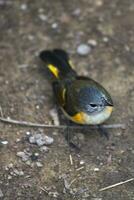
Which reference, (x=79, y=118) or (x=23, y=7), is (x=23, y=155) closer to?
(x=79, y=118)

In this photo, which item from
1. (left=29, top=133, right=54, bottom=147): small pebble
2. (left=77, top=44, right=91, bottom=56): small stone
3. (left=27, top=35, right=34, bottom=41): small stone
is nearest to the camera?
(left=29, top=133, right=54, bottom=147): small pebble

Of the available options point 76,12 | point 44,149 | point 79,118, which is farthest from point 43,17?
point 44,149

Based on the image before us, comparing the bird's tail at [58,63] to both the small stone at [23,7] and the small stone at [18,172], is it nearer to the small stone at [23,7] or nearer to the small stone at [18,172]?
the small stone at [23,7]

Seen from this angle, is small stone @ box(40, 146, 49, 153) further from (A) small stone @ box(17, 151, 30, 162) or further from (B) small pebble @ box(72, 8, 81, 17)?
(B) small pebble @ box(72, 8, 81, 17)

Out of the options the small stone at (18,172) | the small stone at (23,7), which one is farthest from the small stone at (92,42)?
Result: the small stone at (18,172)

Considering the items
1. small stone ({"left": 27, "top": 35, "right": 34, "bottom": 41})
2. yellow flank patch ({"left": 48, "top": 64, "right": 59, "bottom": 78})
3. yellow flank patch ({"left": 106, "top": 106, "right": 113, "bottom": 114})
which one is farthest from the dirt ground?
yellow flank patch ({"left": 106, "top": 106, "right": 113, "bottom": 114})
